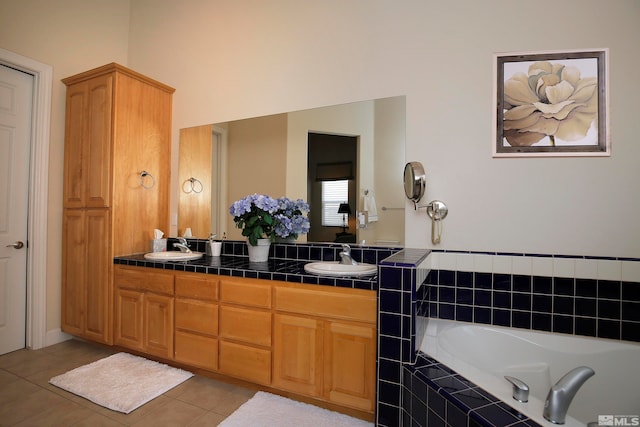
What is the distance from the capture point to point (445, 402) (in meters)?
1.12

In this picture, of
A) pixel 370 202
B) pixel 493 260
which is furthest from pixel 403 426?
pixel 370 202

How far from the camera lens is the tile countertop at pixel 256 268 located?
1.68m

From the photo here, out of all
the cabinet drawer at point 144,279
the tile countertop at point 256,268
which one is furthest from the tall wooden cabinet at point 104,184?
the tile countertop at point 256,268

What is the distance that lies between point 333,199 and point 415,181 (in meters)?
0.61

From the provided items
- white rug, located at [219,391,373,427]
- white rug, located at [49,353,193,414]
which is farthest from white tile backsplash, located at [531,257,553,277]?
white rug, located at [49,353,193,414]

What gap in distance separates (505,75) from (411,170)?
78 centimetres

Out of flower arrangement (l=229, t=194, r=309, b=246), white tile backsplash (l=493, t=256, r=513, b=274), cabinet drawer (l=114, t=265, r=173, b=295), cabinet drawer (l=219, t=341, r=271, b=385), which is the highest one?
flower arrangement (l=229, t=194, r=309, b=246)

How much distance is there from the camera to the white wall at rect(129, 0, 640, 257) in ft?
5.57


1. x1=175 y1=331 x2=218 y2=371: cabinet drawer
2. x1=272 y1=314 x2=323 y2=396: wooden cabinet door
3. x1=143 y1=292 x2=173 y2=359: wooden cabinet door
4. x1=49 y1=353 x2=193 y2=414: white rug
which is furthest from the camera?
x1=143 y1=292 x2=173 y2=359: wooden cabinet door

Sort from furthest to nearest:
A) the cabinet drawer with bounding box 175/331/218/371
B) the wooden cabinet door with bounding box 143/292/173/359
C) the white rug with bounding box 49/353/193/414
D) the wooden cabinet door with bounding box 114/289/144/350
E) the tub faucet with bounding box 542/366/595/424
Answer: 1. the wooden cabinet door with bounding box 114/289/144/350
2. the wooden cabinet door with bounding box 143/292/173/359
3. the cabinet drawer with bounding box 175/331/218/371
4. the white rug with bounding box 49/353/193/414
5. the tub faucet with bounding box 542/366/595/424

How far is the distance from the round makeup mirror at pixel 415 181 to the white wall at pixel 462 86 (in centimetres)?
10

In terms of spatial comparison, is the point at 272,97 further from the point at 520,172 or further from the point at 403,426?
the point at 403,426

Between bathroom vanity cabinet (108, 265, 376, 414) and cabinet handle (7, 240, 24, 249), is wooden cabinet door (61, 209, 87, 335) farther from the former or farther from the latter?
bathroom vanity cabinet (108, 265, 376, 414)

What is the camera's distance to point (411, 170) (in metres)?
1.94
